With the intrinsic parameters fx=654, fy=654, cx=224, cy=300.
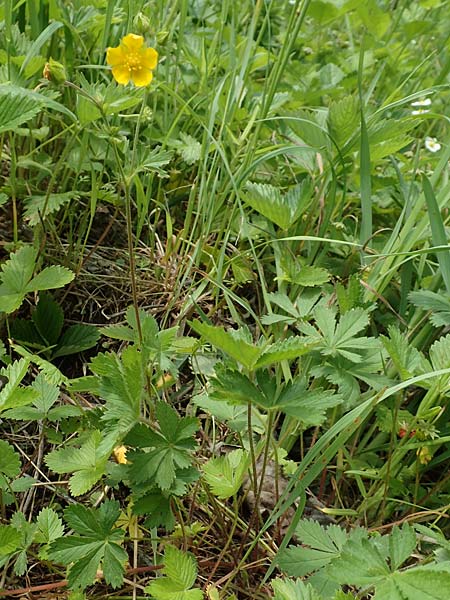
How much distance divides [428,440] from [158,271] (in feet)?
2.23

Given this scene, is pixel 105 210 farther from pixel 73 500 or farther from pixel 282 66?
pixel 73 500

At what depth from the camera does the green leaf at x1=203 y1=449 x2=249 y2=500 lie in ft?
3.20

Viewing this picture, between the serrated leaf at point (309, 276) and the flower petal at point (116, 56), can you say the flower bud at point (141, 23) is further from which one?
the serrated leaf at point (309, 276)

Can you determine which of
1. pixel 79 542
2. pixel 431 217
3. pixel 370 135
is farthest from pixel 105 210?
pixel 79 542

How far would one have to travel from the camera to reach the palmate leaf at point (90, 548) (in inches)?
34.5

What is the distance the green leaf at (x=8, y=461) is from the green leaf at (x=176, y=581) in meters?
0.25

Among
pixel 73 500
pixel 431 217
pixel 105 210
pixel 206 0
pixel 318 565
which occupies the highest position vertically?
pixel 206 0

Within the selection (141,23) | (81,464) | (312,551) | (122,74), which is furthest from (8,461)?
(141,23)

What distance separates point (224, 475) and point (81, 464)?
217 mm

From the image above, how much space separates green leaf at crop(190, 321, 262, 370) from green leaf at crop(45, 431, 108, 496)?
274 mm

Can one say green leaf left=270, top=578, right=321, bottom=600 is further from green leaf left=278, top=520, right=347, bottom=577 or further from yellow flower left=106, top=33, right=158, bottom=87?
yellow flower left=106, top=33, right=158, bottom=87

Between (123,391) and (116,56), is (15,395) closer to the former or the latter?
(123,391)

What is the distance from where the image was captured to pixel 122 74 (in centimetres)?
116

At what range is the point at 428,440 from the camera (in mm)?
1121
